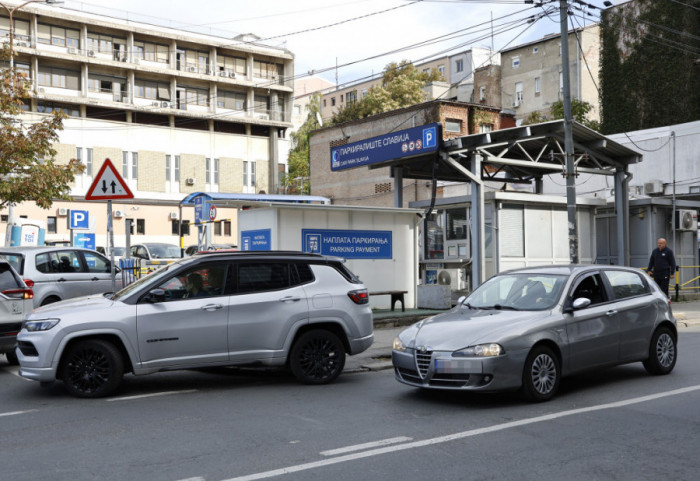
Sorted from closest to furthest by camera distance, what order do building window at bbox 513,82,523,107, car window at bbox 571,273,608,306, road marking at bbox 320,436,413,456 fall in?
road marking at bbox 320,436,413,456 → car window at bbox 571,273,608,306 → building window at bbox 513,82,523,107

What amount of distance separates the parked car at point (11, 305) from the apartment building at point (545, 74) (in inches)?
1931

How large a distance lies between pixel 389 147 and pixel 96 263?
7.87 m

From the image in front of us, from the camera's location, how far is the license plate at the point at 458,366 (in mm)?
7707

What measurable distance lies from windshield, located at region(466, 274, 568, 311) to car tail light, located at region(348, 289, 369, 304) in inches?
56.5

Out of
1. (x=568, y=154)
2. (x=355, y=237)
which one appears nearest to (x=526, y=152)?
(x=568, y=154)

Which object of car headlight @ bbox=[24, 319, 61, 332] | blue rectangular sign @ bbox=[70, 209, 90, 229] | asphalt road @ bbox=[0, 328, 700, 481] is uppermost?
blue rectangular sign @ bbox=[70, 209, 90, 229]

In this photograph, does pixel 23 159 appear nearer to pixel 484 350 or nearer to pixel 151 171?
pixel 484 350

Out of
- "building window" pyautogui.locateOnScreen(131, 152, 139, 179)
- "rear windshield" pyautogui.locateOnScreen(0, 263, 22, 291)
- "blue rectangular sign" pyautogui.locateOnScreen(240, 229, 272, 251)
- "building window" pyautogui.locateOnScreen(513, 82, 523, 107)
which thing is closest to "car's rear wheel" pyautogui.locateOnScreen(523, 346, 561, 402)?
"rear windshield" pyautogui.locateOnScreen(0, 263, 22, 291)

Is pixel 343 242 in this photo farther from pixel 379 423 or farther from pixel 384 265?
pixel 379 423

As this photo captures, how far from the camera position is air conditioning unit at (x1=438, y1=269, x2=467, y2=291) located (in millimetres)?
19297

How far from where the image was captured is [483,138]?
1800cm

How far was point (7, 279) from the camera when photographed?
10906 millimetres

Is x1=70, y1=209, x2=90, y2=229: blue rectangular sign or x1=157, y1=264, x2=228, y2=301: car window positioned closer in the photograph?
x1=157, y1=264, x2=228, y2=301: car window

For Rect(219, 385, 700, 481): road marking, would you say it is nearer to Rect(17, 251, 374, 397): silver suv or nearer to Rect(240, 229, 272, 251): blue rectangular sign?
Rect(17, 251, 374, 397): silver suv
